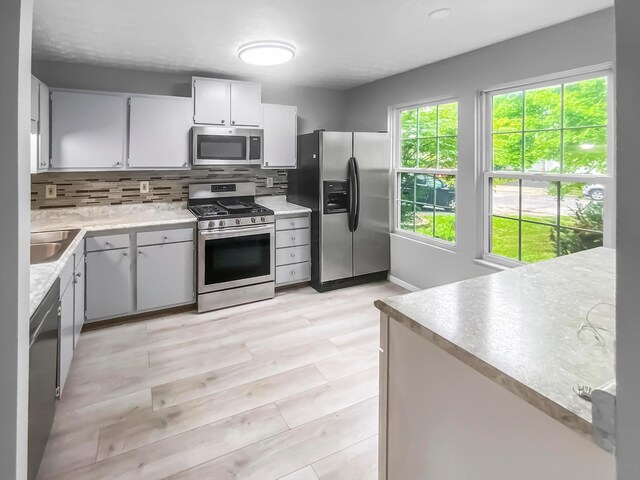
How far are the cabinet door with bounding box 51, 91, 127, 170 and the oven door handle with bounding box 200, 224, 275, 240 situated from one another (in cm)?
102

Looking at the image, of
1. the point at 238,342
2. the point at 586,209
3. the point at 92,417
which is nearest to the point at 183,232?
the point at 238,342

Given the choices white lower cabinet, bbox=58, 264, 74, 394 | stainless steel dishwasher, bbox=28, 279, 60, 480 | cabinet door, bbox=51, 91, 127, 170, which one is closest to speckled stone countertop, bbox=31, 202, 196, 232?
cabinet door, bbox=51, 91, 127, 170

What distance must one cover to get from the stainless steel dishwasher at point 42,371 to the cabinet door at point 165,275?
1.31m

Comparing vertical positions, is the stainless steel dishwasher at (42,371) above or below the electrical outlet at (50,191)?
below

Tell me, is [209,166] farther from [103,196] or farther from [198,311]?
[198,311]

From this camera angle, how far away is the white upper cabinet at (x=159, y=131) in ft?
11.2

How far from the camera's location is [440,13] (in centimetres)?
236

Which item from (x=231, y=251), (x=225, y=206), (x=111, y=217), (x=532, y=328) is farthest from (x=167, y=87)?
(x=532, y=328)

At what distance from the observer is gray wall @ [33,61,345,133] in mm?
3352

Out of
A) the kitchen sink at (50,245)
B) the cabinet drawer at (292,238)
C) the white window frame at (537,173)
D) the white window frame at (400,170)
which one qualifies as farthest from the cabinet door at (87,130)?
the white window frame at (537,173)

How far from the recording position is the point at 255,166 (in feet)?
14.1

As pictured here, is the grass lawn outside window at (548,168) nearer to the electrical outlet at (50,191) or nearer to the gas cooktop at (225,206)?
the gas cooktop at (225,206)

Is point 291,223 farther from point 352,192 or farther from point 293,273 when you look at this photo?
point 352,192

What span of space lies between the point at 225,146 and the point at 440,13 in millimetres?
2278
